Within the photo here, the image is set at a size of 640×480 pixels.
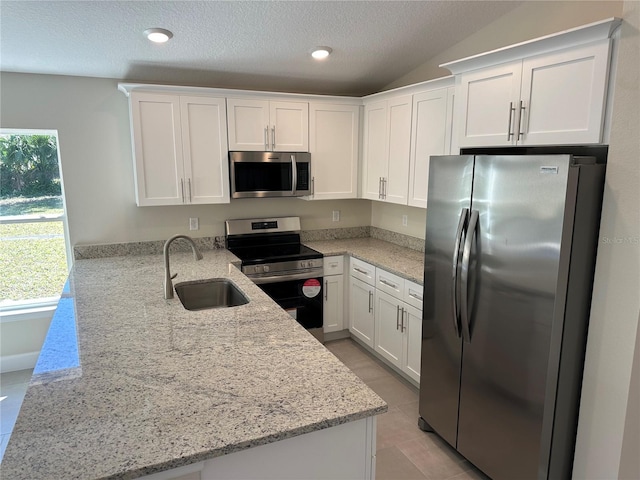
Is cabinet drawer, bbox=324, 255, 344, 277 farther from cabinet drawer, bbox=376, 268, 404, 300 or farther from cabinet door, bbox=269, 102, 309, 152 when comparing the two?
cabinet door, bbox=269, 102, 309, 152

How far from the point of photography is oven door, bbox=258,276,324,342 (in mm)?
3568

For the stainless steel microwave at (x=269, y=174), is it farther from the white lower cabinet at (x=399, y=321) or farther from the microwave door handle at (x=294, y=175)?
the white lower cabinet at (x=399, y=321)

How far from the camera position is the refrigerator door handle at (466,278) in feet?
7.02

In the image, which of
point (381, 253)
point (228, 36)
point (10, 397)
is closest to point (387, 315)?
point (381, 253)

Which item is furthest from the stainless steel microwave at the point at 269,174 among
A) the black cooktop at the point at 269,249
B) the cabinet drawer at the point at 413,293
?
the cabinet drawer at the point at 413,293

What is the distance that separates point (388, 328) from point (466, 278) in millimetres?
1297

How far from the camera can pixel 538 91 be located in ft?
6.97

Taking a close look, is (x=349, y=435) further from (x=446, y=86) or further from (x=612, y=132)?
(x=446, y=86)

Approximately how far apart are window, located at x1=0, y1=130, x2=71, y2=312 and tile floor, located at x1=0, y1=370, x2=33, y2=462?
1.77ft

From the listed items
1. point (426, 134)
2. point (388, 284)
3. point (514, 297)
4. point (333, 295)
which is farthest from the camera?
point (333, 295)

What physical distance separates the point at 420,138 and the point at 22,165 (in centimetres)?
315

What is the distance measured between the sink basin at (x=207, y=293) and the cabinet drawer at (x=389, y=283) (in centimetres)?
121

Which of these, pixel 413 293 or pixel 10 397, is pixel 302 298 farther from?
pixel 10 397

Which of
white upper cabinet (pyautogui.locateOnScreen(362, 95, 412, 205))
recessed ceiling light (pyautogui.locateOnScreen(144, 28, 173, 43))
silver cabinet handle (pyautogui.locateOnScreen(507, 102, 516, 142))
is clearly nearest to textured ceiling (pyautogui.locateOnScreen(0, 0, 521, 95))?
recessed ceiling light (pyautogui.locateOnScreen(144, 28, 173, 43))
